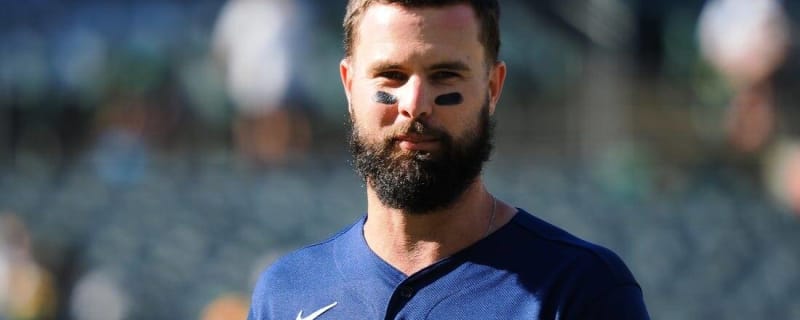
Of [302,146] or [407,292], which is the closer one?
[407,292]

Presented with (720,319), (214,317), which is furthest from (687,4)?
(214,317)

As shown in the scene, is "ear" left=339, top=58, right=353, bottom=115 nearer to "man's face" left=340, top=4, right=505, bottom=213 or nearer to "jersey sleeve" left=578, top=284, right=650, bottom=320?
"man's face" left=340, top=4, right=505, bottom=213

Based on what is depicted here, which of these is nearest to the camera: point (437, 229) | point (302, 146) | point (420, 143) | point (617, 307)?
point (617, 307)

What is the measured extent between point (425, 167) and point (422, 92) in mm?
150

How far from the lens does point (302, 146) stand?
30.6 feet

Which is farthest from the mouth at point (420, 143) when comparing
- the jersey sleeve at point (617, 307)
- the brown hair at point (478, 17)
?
the jersey sleeve at point (617, 307)

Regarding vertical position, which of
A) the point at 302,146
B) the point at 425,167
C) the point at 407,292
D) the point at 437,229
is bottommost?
the point at 302,146

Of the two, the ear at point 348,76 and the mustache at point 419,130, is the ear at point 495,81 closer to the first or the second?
the mustache at point 419,130

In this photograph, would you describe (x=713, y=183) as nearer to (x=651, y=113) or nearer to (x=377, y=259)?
(x=651, y=113)

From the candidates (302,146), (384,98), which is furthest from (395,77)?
(302,146)

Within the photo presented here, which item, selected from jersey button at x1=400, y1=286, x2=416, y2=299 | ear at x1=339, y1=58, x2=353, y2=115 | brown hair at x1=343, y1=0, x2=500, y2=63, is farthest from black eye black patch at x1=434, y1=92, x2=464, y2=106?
jersey button at x1=400, y1=286, x2=416, y2=299

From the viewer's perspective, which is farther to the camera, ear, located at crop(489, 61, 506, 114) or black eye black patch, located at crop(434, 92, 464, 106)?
ear, located at crop(489, 61, 506, 114)

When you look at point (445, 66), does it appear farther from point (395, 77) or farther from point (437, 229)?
point (437, 229)

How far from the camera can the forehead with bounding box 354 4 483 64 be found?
7.98ft
